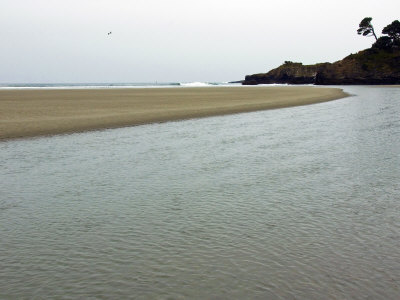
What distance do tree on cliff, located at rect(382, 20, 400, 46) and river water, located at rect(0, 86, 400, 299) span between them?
13656 centimetres

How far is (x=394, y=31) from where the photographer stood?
448ft

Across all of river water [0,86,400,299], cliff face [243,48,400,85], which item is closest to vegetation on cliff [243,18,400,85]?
cliff face [243,48,400,85]

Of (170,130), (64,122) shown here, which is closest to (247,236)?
(170,130)

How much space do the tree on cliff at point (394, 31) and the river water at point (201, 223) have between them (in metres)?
137

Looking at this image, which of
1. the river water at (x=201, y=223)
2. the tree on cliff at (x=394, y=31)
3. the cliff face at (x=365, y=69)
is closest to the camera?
the river water at (x=201, y=223)

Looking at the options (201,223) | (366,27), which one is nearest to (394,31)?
(366,27)

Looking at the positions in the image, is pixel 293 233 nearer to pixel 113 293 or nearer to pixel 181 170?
pixel 113 293

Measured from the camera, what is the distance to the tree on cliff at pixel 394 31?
136 meters

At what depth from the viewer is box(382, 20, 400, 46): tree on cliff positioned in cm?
13575

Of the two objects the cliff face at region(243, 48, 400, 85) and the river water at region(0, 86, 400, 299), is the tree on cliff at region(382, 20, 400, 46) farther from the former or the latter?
the river water at region(0, 86, 400, 299)

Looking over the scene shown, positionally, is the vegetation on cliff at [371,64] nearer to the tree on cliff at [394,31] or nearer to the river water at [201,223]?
the tree on cliff at [394,31]

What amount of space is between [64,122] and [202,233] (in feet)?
68.3

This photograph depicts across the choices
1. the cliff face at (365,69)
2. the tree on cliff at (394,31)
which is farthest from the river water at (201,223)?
the tree on cliff at (394,31)

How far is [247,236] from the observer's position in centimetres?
738
